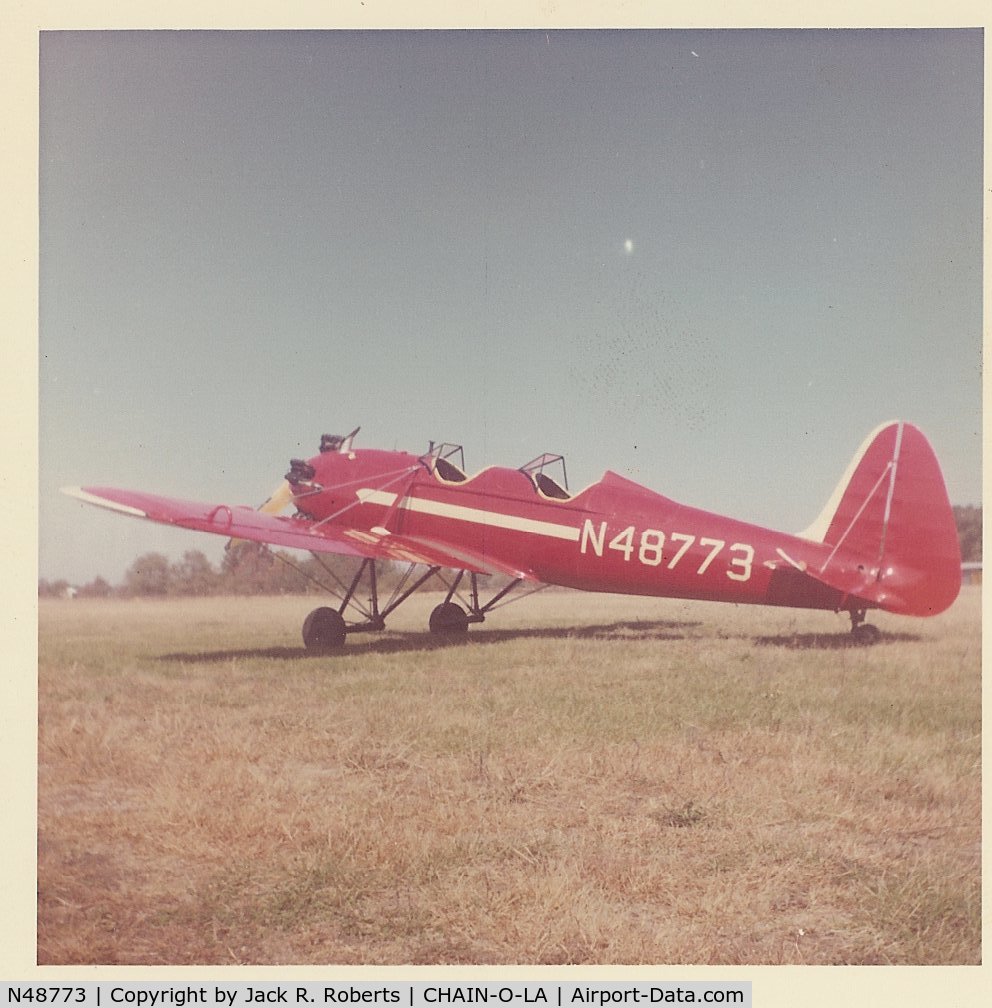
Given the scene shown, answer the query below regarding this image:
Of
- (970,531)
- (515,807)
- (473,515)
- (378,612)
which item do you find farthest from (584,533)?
(515,807)

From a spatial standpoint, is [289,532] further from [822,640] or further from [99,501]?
[822,640]

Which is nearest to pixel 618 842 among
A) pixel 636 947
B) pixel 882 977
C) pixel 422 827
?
pixel 636 947

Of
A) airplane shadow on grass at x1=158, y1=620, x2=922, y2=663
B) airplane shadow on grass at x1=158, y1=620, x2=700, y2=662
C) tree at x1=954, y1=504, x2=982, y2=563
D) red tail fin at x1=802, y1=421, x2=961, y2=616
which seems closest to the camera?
tree at x1=954, y1=504, x2=982, y2=563

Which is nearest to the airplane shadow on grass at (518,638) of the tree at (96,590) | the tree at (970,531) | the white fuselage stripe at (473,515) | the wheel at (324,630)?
the wheel at (324,630)

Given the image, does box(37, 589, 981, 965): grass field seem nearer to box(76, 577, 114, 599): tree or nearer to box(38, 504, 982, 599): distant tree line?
box(76, 577, 114, 599): tree

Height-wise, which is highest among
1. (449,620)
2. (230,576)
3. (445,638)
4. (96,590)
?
(96,590)

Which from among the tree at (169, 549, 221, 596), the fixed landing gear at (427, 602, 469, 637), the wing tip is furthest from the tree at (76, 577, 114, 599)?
the fixed landing gear at (427, 602, 469, 637)
